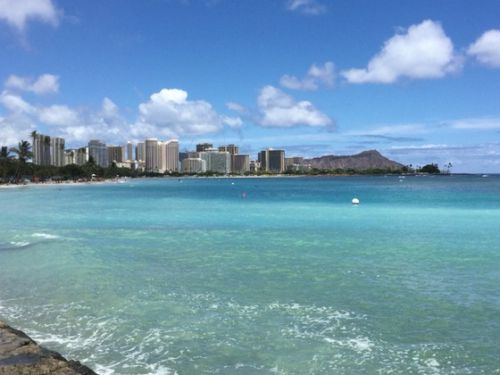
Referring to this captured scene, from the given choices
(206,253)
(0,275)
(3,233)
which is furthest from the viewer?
(3,233)

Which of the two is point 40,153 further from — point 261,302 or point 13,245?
point 261,302

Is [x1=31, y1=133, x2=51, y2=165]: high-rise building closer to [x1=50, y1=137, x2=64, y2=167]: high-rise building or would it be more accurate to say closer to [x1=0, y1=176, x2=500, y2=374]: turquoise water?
[x1=50, y1=137, x2=64, y2=167]: high-rise building

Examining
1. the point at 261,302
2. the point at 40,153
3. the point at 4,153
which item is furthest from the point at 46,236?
the point at 40,153

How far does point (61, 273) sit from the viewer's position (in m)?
13.7

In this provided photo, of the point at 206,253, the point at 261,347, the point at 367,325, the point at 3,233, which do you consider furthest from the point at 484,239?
the point at 3,233

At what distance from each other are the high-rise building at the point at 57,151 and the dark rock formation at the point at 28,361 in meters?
194

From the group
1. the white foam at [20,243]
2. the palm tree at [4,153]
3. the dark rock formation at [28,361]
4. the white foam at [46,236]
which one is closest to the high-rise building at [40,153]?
the palm tree at [4,153]

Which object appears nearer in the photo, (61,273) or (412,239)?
(61,273)

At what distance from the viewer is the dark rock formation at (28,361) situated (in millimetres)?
6008

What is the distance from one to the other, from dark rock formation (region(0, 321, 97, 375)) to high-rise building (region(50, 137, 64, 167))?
194 meters

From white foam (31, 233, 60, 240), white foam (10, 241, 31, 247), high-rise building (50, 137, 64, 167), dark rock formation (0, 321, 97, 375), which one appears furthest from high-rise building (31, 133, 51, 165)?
dark rock formation (0, 321, 97, 375)

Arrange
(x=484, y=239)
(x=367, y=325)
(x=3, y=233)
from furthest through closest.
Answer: (x=3, y=233) < (x=484, y=239) < (x=367, y=325)

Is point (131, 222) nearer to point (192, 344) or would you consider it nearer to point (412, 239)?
point (412, 239)

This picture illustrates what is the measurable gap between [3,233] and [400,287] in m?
19.8
